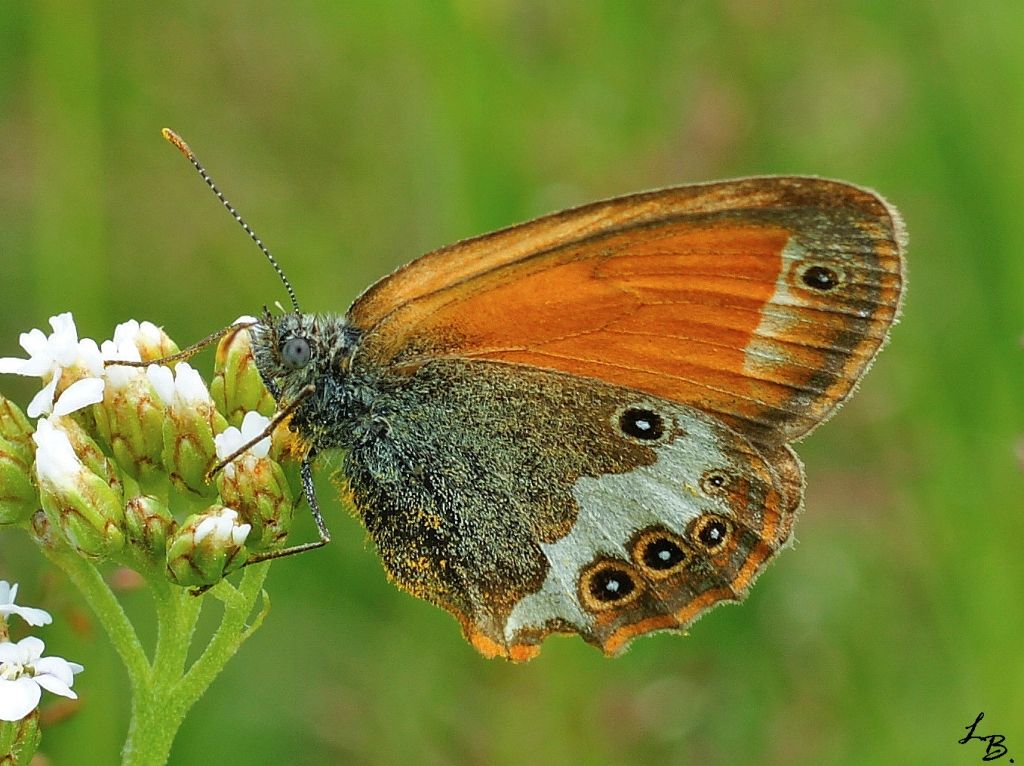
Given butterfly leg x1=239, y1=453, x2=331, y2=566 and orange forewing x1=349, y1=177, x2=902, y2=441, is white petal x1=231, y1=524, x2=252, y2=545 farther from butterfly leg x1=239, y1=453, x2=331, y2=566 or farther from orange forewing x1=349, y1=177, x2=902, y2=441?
orange forewing x1=349, y1=177, x2=902, y2=441

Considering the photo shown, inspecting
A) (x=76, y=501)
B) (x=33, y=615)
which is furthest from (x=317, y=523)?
(x=33, y=615)

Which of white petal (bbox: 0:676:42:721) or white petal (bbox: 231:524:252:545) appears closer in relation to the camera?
white petal (bbox: 0:676:42:721)

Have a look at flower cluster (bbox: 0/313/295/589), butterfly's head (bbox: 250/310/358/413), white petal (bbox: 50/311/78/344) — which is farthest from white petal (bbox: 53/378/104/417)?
butterfly's head (bbox: 250/310/358/413)

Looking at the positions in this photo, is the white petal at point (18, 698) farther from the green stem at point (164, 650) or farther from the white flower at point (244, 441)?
the white flower at point (244, 441)

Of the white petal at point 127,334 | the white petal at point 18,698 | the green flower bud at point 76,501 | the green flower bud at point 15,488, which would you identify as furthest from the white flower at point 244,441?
the white petal at point 18,698

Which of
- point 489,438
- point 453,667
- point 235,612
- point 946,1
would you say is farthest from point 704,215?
point 946,1
